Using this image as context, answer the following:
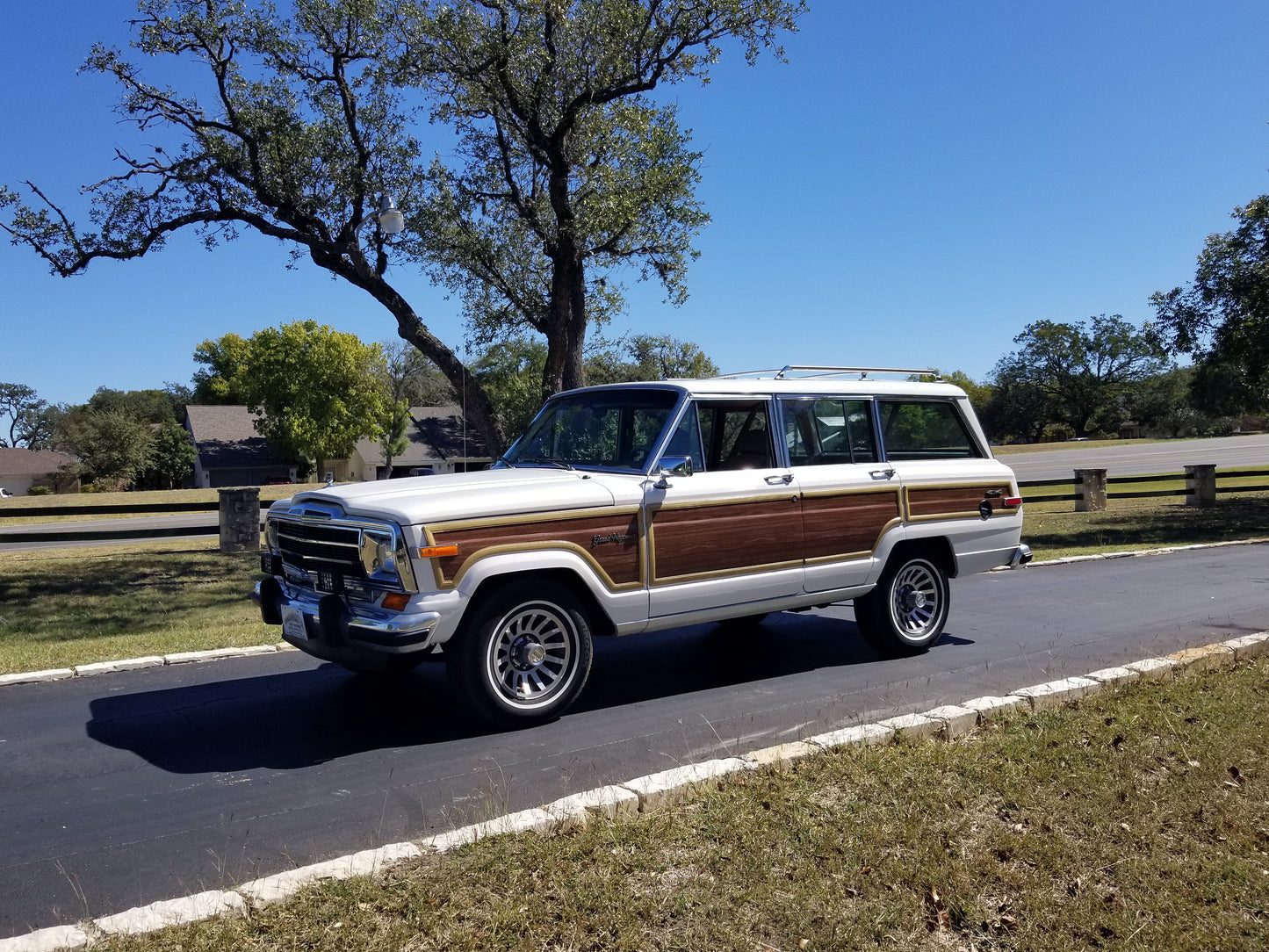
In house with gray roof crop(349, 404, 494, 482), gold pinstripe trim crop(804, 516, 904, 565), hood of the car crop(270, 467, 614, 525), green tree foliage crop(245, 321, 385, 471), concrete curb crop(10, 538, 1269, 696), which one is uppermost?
green tree foliage crop(245, 321, 385, 471)

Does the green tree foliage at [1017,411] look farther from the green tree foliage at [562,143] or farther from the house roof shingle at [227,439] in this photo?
the green tree foliage at [562,143]

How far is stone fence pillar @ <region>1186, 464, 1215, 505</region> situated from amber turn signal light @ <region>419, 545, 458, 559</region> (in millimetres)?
24191

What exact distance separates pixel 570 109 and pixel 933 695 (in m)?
12.9

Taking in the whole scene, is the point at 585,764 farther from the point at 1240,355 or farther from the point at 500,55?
the point at 1240,355

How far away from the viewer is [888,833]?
4.13m

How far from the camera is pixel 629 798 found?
14.5ft

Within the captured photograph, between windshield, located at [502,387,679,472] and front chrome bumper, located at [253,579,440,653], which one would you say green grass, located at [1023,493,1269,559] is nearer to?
windshield, located at [502,387,679,472]

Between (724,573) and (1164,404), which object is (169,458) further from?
(1164,404)

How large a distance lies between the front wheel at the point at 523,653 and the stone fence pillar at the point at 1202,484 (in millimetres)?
23413

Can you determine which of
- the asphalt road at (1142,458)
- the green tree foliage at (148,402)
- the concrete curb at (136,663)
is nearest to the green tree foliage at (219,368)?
the green tree foliage at (148,402)

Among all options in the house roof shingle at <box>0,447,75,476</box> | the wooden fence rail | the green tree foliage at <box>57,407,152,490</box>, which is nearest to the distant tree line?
the green tree foliage at <box>57,407,152,490</box>

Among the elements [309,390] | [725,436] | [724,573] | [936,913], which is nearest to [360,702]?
[724,573]

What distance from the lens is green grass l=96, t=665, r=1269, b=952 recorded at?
3.36m

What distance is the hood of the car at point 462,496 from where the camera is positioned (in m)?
5.54
